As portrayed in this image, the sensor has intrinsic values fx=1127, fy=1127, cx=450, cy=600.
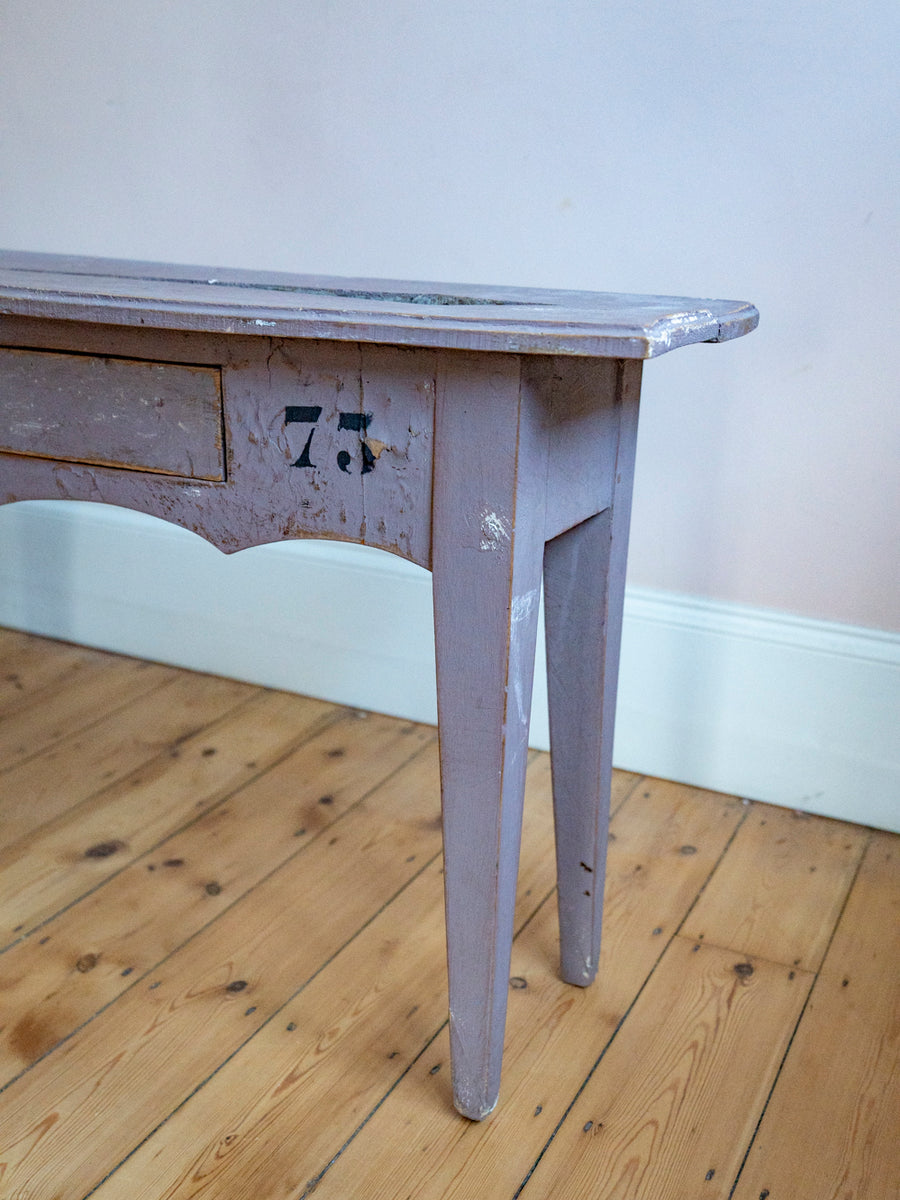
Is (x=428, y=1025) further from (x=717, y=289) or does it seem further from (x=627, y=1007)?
(x=717, y=289)

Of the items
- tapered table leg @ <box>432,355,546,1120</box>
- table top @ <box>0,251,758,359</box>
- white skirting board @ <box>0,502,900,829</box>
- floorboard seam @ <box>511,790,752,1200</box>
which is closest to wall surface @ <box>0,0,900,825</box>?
white skirting board @ <box>0,502,900,829</box>

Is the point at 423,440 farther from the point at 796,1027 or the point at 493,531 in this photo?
the point at 796,1027

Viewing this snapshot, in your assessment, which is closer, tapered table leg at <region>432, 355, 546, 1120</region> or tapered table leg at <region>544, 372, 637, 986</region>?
tapered table leg at <region>432, 355, 546, 1120</region>

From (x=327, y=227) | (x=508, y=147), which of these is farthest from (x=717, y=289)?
(x=327, y=227)

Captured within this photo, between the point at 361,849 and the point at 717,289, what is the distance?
2.81 feet

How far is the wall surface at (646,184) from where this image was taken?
54.4 inches

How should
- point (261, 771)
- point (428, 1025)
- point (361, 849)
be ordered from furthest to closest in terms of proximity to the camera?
point (261, 771), point (361, 849), point (428, 1025)

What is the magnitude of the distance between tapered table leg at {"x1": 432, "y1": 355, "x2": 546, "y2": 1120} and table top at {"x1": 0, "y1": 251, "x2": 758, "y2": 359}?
0.04m

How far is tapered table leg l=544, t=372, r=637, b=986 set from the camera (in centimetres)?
106

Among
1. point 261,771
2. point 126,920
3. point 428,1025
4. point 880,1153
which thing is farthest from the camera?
point 261,771

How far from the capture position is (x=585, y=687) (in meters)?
1.11

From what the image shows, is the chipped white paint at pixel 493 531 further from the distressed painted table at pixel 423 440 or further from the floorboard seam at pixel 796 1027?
the floorboard seam at pixel 796 1027

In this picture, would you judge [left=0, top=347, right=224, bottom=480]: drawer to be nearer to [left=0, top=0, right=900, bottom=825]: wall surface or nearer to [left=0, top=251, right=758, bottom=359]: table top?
[left=0, top=251, right=758, bottom=359]: table top

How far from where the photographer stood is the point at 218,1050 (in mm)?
1085
